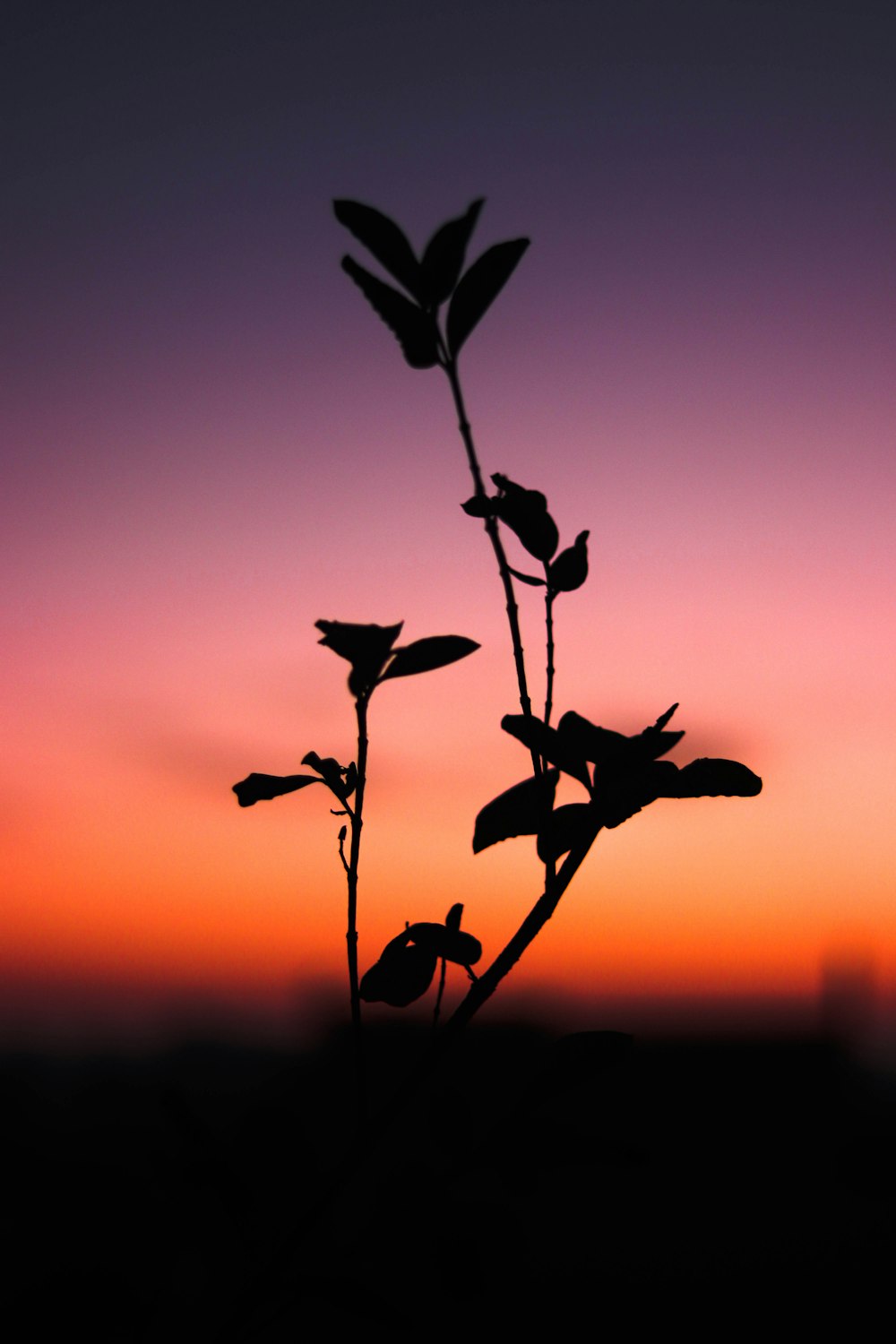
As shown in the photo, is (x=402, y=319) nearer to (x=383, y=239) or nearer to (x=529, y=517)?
(x=383, y=239)

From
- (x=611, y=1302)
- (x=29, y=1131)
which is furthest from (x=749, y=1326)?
(x=29, y=1131)

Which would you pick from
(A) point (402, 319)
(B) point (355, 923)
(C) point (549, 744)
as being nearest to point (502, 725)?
(C) point (549, 744)

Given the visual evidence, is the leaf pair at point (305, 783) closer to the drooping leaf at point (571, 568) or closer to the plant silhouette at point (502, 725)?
the plant silhouette at point (502, 725)

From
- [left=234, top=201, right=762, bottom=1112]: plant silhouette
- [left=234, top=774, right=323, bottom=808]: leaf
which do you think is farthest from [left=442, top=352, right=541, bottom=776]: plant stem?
[left=234, top=774, right=323, bottom=808]: leaf

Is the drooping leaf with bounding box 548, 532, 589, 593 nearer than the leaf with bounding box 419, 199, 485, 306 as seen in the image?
No

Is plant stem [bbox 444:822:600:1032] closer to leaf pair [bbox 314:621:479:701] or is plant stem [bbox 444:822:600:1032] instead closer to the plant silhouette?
the plant silhouette

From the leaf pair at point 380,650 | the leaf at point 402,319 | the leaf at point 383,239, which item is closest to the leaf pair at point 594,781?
the leaf pair at point 380,650

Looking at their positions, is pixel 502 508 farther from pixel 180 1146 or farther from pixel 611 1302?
pixel 611 1302
